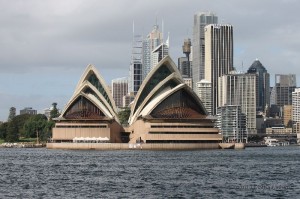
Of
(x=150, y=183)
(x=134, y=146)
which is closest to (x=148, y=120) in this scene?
(x=134, y=146)

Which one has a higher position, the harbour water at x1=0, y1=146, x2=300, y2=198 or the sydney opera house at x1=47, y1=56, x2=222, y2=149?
the sydney opera house at x1=47, y1=56, x2=222, y2=149

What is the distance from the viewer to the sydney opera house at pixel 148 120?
151 m

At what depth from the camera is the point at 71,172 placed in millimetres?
69812

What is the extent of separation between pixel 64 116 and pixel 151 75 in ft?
71.2

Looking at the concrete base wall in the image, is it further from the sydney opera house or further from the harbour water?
the harbour water

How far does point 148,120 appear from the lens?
499 feet

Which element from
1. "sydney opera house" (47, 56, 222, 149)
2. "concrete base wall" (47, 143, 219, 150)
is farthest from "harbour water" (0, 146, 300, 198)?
"sydney opera house" (47, 56, 222, 149)

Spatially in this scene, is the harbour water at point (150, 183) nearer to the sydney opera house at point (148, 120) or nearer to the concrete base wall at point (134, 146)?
the concrete base wall at point (134, 146)

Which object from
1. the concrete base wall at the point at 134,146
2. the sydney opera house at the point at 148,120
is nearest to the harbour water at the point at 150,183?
the concrete base wall at the point at 134,146

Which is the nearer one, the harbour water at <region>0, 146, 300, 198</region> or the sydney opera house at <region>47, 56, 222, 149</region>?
the harbour water at <region>0, 146, 300, 198</region>

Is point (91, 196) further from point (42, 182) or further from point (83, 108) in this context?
point (83, 108)

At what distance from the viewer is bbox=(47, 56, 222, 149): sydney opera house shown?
15125 centimetres

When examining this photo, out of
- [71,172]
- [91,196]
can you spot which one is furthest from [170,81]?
[91,196]

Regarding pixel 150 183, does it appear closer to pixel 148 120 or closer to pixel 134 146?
pixel 148 120
